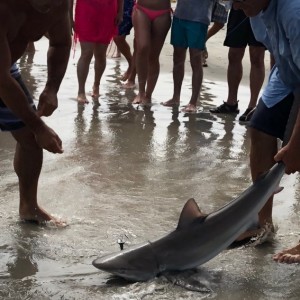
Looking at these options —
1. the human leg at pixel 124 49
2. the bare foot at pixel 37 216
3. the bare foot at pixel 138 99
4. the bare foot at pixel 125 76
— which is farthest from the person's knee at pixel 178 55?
the bare foot at pixel 37 216

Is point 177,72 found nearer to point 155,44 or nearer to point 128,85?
point 155,44

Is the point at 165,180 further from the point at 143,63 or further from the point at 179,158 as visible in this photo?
the point at 143,63

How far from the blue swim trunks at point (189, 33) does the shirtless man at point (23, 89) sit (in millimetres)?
3893

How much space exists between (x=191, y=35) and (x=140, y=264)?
194 inches

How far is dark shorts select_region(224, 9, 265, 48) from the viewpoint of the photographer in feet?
26.3

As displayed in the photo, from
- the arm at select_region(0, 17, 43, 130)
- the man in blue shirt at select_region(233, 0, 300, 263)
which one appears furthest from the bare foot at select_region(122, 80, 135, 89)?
the arm at select_region(0, 17, 43, 130)

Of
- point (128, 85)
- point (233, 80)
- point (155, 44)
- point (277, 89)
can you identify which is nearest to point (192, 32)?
point (155, 44)

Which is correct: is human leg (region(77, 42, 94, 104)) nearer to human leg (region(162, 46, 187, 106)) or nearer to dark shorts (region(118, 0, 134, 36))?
human leg (region(162, 46, 187, 106))

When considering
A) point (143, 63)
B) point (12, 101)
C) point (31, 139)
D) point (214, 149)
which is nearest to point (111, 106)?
point (143, 63)

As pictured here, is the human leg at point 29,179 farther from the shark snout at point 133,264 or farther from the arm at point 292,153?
the arm at point 292,153

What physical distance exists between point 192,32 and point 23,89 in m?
4.12

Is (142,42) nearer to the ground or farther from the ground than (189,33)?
nearer to the ground

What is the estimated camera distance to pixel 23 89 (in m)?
4.46

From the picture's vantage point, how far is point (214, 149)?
22.0ft
